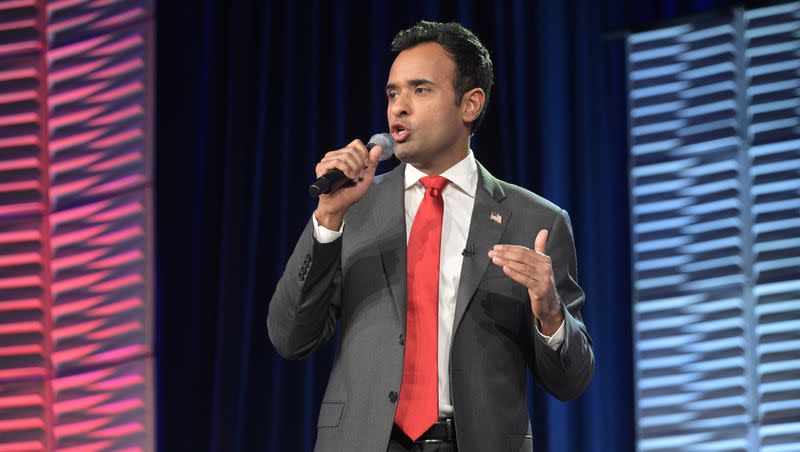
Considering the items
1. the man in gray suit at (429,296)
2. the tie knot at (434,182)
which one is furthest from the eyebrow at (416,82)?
the tie knot at (434,182)

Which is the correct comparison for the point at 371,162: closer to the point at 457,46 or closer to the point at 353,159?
the point at 353,159

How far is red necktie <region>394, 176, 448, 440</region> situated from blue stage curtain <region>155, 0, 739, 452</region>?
1.77 meters

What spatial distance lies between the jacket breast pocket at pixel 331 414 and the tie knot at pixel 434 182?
519 millimetres

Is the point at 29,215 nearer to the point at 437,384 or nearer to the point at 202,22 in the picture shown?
the point at 202,22

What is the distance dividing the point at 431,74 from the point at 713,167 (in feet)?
5.67

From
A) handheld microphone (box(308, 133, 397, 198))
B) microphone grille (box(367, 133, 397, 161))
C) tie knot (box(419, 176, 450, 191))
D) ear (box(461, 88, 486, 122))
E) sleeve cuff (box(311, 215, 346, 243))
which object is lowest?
sleeve cuff (box(311, 215, 346, 243))

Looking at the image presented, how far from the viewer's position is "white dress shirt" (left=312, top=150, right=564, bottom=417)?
2072 mm

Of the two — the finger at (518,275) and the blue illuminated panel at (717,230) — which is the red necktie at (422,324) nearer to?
the finger at (518,275)

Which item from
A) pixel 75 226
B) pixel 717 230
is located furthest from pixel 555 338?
pixel 75 226

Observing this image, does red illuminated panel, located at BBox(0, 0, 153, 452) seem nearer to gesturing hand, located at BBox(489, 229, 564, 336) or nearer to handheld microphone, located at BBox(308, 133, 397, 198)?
handheld microphone, located at BBox(308, 133, 397, 198)

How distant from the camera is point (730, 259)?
11.9 ft

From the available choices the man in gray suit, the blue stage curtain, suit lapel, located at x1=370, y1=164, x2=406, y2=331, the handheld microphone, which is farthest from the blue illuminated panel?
the handheld microphone

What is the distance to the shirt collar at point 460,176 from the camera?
2316 millimetres

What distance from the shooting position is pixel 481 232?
222cm
